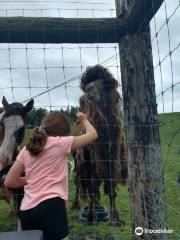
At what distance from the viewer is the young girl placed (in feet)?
9.57

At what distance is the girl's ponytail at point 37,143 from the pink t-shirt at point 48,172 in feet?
0.15

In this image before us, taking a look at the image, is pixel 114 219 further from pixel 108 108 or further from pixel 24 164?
pixel 24 164

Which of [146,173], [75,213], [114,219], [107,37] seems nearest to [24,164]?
[146,173]

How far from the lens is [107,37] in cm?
372

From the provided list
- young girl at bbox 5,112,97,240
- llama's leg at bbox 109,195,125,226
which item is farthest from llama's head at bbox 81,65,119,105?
young girl at bbox 5,112,97,240

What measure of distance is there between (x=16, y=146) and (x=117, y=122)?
1163 mm

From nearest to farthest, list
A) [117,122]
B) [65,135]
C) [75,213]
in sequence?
[65,135], [117,122], [75,213]

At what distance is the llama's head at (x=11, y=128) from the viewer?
4.82 metres

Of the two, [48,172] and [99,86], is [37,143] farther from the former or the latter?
[99,86]

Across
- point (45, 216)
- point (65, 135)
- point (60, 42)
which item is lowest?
point (45, 216)

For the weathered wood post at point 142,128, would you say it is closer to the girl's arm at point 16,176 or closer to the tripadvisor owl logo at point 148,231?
the tripadvisor owl logo at point 148,231

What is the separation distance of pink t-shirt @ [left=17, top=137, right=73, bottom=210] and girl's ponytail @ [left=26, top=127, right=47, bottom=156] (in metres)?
0.05

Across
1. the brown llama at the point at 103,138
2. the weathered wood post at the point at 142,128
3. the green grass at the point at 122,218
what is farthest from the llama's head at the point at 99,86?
the weathered wood post at the point at 142,128

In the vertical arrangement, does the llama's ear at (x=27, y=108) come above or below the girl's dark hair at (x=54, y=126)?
above
